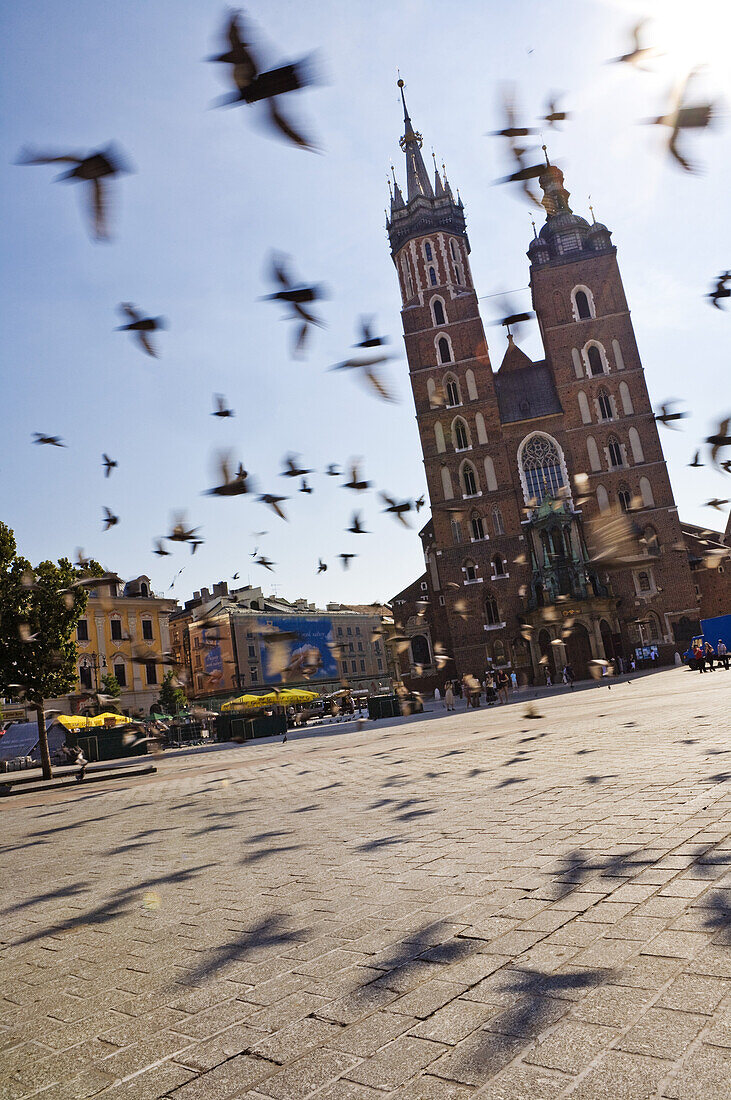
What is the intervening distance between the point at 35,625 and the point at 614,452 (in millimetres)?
41251

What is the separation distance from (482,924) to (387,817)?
12.3 feet

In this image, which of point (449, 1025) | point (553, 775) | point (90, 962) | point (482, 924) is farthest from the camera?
point (553, 775)

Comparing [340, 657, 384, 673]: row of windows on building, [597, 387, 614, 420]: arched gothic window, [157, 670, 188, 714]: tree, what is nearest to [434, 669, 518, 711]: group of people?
[597, 387, 614, 420]: arched gothic window

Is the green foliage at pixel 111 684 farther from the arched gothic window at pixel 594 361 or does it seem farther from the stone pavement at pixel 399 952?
the stone pavement at pixel 399 952

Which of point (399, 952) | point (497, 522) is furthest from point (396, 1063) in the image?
point (497, 522)

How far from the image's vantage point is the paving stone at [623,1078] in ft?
7.47

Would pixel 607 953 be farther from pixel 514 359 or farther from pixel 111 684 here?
pixel 514 359

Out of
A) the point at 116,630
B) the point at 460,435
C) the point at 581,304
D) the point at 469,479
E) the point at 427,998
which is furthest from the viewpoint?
the point at 116,630

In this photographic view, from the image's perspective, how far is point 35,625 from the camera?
23.7m

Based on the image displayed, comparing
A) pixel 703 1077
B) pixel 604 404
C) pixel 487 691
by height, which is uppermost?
pixel 604 404

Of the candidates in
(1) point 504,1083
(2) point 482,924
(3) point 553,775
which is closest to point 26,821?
(3) point 553,775

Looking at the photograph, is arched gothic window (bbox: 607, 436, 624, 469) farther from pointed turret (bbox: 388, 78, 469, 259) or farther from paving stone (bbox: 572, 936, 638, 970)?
paving stone (bbox: 572, 936, 638, 970)

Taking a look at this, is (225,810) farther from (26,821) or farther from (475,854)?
(475,854)

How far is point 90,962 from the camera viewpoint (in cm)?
428
